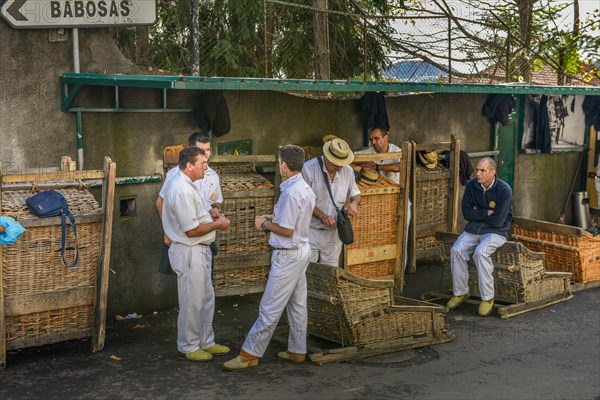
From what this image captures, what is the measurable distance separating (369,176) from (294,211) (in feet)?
9.83

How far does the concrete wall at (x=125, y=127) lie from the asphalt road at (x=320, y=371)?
0.66 metres

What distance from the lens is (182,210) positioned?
7.86 metres

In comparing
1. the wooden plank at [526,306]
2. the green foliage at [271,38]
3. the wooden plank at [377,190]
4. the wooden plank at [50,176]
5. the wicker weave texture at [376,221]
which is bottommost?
the wooden plank at [526,306]

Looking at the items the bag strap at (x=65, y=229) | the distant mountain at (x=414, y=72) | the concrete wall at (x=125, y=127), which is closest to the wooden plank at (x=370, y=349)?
the bag strap at (x=65, y=229)

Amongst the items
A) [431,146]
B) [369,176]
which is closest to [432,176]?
[431,146]

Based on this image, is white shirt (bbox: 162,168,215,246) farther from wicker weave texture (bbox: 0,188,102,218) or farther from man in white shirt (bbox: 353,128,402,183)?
man in white shirt (bbox: 353,128,402,183)

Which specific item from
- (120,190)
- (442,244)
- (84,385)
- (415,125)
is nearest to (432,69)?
(415,125)

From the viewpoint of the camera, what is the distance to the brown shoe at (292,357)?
27.3 ft

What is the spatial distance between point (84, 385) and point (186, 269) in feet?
A: 4.38

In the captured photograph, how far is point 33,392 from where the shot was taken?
24.4ft

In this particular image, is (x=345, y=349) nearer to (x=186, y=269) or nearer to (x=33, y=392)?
(x=186, y=269)

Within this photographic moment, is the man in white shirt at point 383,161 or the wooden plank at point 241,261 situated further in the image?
the man in white shirt at point 383,161

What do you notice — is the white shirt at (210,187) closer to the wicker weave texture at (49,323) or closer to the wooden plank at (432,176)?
the wicker weave texture at (49,323)

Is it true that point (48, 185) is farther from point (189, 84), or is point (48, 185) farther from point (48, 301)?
point (189, 84)
